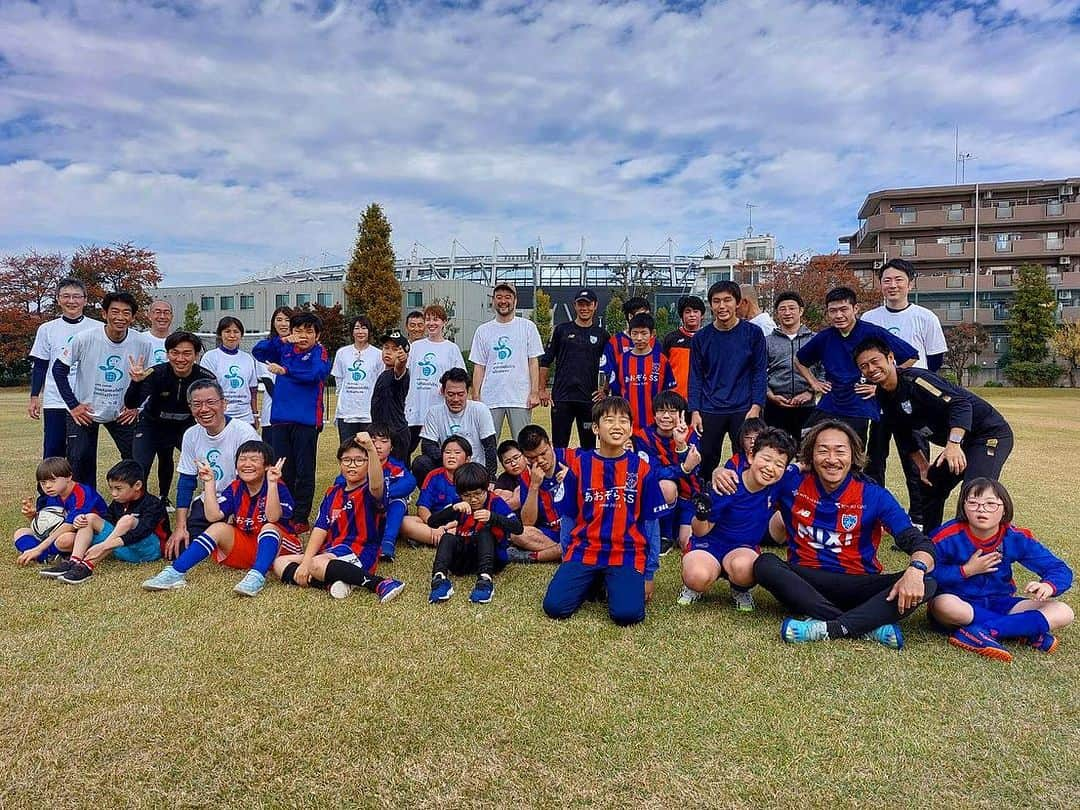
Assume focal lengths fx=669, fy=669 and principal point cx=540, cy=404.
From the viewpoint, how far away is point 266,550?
4.38m

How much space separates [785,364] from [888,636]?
317cm

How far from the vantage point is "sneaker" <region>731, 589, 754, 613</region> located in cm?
392

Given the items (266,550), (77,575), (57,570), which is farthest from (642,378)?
(57,570)

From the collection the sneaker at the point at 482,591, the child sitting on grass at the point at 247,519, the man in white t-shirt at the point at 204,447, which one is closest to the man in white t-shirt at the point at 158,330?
the man in white t-shirt at the point at 204,447

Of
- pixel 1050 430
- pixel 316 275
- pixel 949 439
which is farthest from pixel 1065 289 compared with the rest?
pixel 316 275

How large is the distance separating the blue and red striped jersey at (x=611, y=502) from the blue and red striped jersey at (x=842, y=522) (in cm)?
83

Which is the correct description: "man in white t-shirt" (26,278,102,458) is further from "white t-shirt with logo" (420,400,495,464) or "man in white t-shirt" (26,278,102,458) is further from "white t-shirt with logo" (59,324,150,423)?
"white t-shirt with logo" (420,400,495,464)

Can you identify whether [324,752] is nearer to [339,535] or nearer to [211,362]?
[339,535]

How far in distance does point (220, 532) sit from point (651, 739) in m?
3.31

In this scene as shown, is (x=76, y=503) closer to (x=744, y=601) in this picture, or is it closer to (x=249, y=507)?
(x=249, y=507)

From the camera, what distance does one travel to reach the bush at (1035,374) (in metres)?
33.3

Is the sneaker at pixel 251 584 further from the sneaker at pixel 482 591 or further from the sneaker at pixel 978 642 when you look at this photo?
the sneaker at pixel 978 642

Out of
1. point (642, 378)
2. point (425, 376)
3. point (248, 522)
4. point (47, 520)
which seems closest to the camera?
point (248, 522)

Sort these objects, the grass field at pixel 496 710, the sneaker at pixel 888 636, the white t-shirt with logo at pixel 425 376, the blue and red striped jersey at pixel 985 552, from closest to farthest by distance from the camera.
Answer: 1. the grass field at pixel 496 710
2. the sneaker at pixel 888 636
3. the blue and red striped jersey at pixel 985 552
4. the white t-shirt with logo at pixel 425 376
